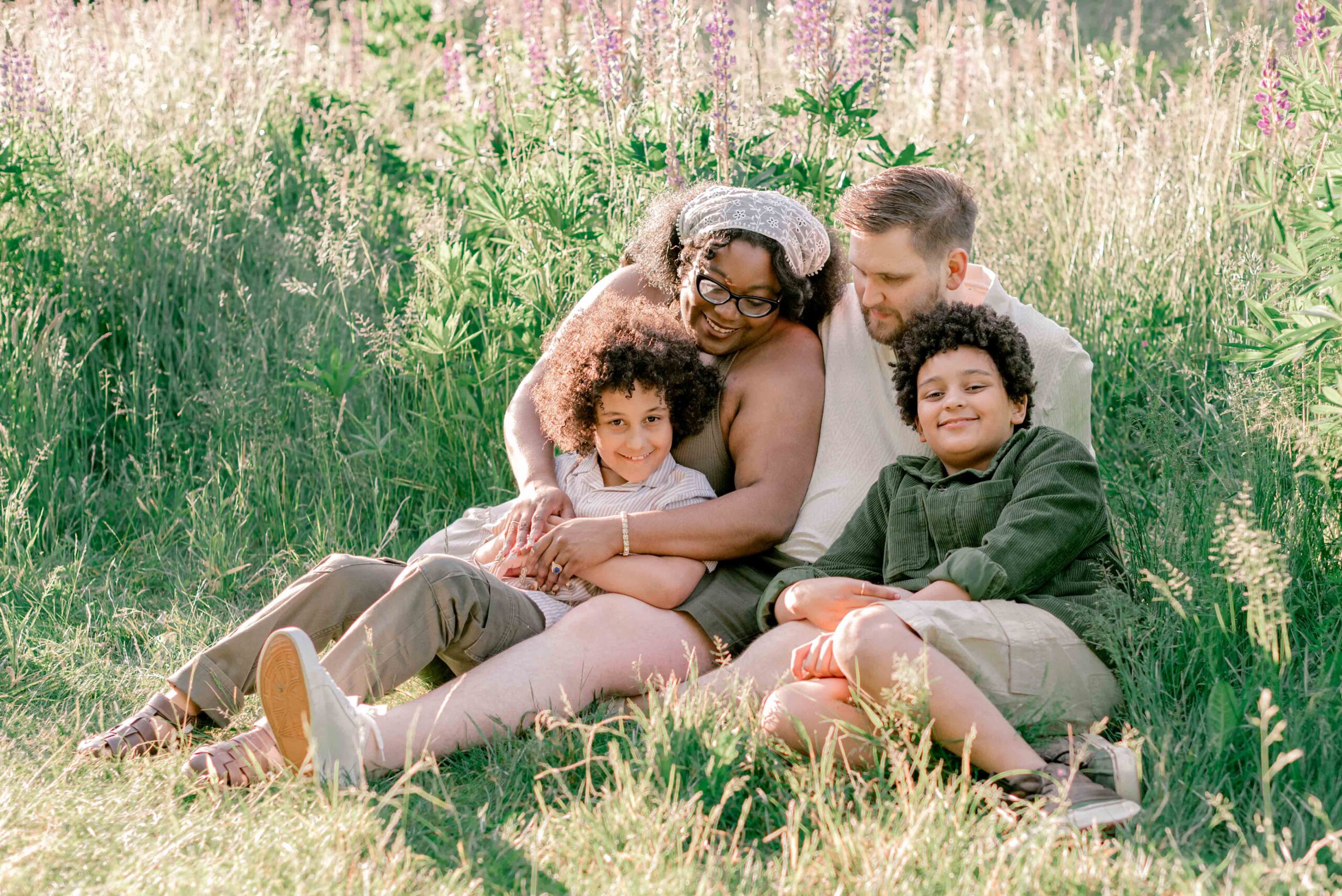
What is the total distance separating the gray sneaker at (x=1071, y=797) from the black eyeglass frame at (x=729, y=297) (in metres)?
1.42

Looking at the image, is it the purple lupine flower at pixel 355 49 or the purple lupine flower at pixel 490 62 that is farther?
the purple lupine flower at pixel 355 49

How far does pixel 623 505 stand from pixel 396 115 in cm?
465

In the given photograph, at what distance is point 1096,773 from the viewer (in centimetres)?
262

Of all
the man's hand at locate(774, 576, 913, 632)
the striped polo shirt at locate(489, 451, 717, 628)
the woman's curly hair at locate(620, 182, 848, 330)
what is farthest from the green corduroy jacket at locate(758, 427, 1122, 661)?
the woman's curly hair at locate(620, 182, 848, 330)

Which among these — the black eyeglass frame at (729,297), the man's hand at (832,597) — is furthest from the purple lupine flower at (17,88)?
the man's hand at (832,597)

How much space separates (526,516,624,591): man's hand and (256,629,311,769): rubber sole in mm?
775

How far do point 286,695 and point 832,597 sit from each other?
125cm

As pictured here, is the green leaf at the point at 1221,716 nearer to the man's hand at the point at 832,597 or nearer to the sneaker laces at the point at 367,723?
the man's hand at the point at 832,597

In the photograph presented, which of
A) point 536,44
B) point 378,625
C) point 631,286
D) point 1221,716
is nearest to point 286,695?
point 378,625

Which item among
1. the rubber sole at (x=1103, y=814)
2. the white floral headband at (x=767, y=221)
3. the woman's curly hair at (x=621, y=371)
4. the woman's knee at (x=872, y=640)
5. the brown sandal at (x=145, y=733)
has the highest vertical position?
the white floral headband at (x=767, y=221)

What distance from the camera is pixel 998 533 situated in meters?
2.89

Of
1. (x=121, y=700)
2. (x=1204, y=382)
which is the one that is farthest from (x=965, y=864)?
(x=1204, y=382)

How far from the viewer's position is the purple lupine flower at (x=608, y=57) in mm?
4957

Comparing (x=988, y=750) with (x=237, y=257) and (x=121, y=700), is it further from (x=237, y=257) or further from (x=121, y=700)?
(x=237, y=257)
